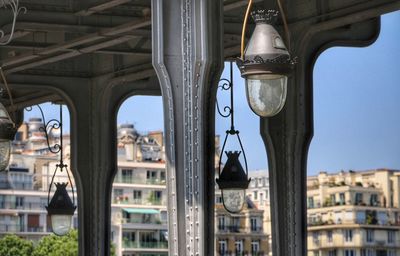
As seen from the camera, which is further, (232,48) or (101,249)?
(101,249)

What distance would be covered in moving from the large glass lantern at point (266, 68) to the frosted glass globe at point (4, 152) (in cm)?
520

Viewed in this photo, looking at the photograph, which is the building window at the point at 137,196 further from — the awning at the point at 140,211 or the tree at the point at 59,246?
the tree at the point at 59,246

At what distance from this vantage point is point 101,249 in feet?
108

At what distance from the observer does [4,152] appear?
19.4 meters

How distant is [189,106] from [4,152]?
2.80 metres

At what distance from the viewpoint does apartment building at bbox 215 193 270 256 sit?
6531 inches

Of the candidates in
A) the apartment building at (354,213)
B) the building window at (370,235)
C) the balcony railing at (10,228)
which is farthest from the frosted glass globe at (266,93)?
A: the building window at (370,235)

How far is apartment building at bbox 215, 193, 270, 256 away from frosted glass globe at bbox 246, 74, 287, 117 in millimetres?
148501

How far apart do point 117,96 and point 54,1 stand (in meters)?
6.14

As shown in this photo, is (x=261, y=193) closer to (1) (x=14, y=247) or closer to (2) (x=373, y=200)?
(2) (x=373, y=200)

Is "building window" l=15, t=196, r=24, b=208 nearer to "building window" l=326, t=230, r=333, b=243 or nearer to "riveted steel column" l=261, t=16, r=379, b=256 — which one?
"building window" l=326, t=230, r=333, b=243

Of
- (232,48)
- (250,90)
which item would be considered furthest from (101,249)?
(250,90)

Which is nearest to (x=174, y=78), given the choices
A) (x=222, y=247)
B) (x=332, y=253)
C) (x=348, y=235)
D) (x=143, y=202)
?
(x=332, y=253)

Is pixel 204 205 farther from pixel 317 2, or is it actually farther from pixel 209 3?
pixel 317 2
